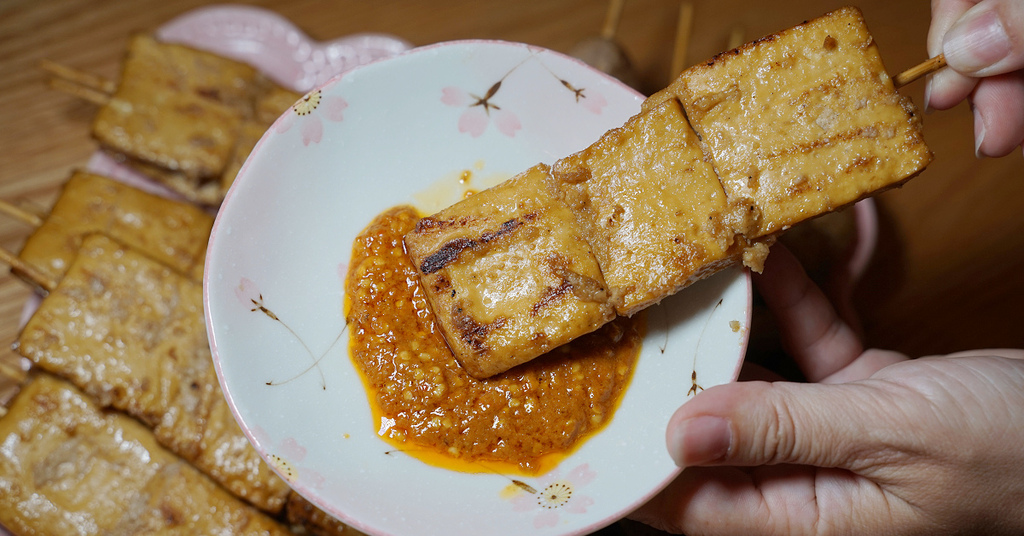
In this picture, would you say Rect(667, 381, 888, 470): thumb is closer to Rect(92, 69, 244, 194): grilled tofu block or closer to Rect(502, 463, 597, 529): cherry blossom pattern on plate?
Rect(502, 463, 597, 529): cherry blossom pattern on plate

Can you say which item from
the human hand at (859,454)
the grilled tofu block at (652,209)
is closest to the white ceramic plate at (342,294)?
the human hand at (859,454)

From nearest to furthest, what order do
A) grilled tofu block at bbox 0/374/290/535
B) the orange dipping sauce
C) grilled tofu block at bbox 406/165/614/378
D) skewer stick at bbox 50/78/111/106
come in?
grilled tofu block at bbox 406/165/614/378, the orange dipping sauce, grilled tofu block at bbox 0/374/290/535, skewer stick at bbox 50/78/111/106

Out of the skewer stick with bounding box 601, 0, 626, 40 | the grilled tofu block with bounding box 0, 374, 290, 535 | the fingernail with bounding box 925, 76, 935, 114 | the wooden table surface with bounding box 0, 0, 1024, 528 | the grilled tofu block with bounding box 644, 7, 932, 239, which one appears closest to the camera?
the grilled tofu block with bounding box 644, 7, 932, 239

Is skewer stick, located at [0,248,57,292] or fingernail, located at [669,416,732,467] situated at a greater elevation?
fingernail, located at [669,416,732,467]

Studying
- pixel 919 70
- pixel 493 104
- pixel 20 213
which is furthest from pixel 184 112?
pixel 919 70

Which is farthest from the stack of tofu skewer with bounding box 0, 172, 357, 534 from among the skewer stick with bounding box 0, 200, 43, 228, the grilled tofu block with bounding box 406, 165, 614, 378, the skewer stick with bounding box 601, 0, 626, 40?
the skewer stick with bounding box 601, 0, 626, 40

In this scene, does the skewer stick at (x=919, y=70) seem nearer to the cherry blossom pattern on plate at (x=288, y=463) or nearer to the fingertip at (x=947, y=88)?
the fingertip at (x=947, y=88)
